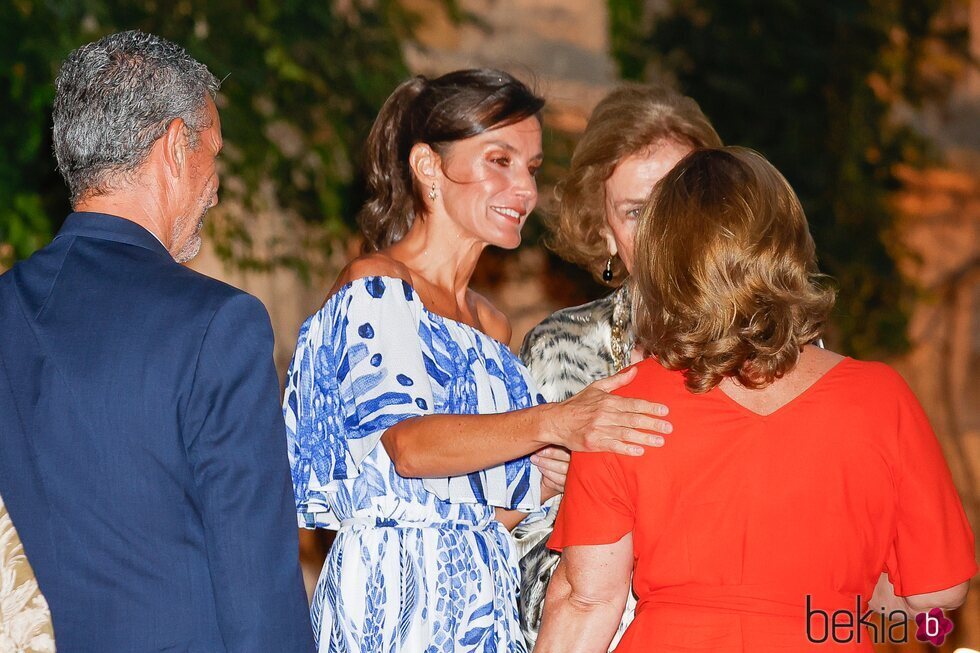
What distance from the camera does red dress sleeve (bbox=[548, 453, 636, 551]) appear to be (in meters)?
1.76

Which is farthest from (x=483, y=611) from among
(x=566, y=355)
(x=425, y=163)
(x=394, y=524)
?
(x=425, y=163)

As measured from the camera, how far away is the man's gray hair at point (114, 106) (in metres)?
1.63

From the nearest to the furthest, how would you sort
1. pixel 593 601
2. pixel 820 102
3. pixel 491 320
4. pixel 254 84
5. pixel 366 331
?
pixel 593 601
pixel 366 331
pixel 491 320
pixel 254 84
pixel 820 102

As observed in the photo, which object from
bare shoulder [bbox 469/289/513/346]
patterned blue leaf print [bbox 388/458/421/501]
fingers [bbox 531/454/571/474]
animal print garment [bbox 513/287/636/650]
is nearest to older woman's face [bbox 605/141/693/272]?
animal print garment [bbox 513/287/636/650]

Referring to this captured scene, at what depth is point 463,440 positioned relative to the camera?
2.08 metres

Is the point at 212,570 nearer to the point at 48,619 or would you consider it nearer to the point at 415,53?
the point at 48,619

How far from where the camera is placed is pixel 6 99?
3689 mm

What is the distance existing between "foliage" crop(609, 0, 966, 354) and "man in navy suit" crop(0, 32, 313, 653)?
4719mm

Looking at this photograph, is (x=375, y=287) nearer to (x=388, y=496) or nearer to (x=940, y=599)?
(x=388, y=496)

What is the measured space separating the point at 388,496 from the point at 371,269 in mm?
453

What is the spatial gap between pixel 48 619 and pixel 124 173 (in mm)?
619

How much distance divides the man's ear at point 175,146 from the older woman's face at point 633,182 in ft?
3.78

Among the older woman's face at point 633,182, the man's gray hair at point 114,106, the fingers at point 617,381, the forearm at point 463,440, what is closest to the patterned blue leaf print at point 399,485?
the forearm at point 463,440

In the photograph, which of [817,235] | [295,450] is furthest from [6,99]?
[817,235]
